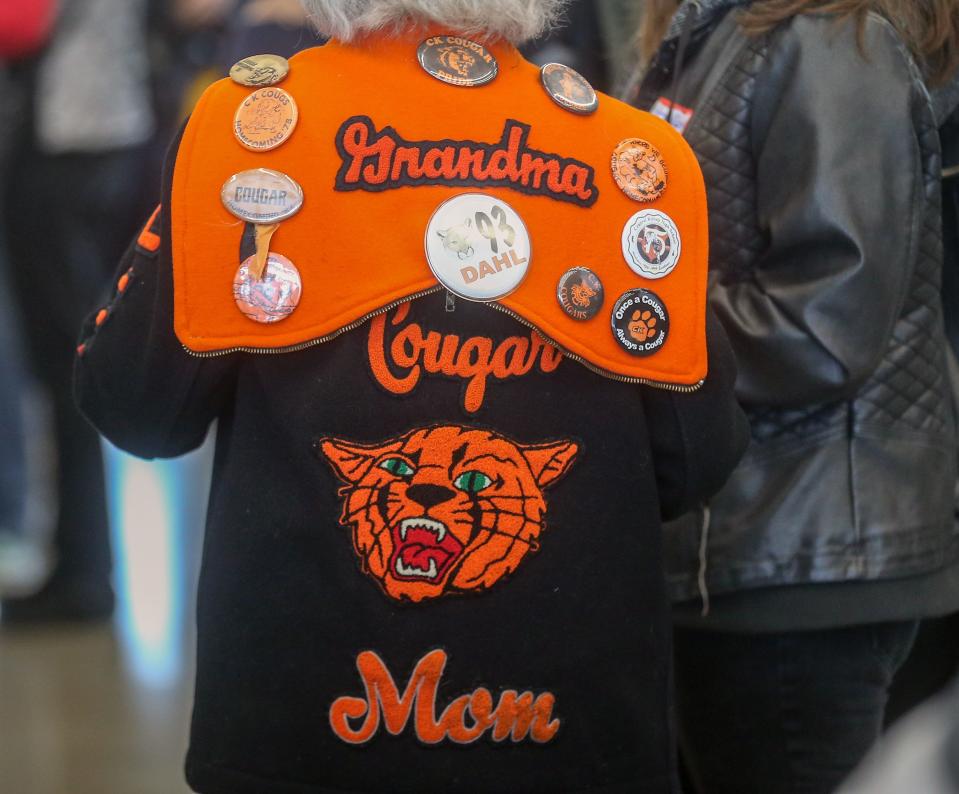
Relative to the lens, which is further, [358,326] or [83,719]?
[83,719]

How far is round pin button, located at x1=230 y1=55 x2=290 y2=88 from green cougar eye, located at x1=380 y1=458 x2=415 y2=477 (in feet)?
1.25

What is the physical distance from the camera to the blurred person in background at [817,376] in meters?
1.44

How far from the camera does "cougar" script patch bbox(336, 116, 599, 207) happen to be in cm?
121

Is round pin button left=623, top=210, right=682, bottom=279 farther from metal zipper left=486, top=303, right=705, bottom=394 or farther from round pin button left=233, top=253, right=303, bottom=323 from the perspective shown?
round pin button left=233, top=253, right=303, bottom=323

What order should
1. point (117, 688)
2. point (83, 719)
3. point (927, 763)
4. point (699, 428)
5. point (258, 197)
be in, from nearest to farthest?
1. point (927, 763)
2. point (258, 197)
3. point (699, 428)
4. point (83, 719)
5. point (117, 688)

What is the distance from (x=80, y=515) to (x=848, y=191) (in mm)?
2333

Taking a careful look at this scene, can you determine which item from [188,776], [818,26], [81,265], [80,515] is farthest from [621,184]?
[80,515]

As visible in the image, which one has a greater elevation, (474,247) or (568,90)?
(568,90)

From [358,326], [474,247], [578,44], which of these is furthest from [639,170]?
[578,44]

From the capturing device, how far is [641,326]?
1.26 m

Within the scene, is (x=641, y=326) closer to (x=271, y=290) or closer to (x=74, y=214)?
(x=271, y=290)

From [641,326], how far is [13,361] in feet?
10.00

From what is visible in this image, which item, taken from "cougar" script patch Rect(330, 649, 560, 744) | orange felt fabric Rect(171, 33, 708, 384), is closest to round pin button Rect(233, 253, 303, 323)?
orange felt fabric Rect(171, 33, 708, 384)

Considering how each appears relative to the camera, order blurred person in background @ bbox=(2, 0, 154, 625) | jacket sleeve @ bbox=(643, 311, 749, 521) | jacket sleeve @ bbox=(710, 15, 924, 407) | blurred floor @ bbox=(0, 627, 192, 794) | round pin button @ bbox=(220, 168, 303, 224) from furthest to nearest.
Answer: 1. blurred person in background @ bbox=(2, 0, 154, 625)
2. blurred floor @ bbox=(0, 627, 192, 794)
3. jacket sleeve @ bbox=(710, 15, 924, 407)
4. jacket sleeve @ bbox=(643, 311, 749, 521)
5. round pin button @ bbox=(220, 168, 303, 224)
